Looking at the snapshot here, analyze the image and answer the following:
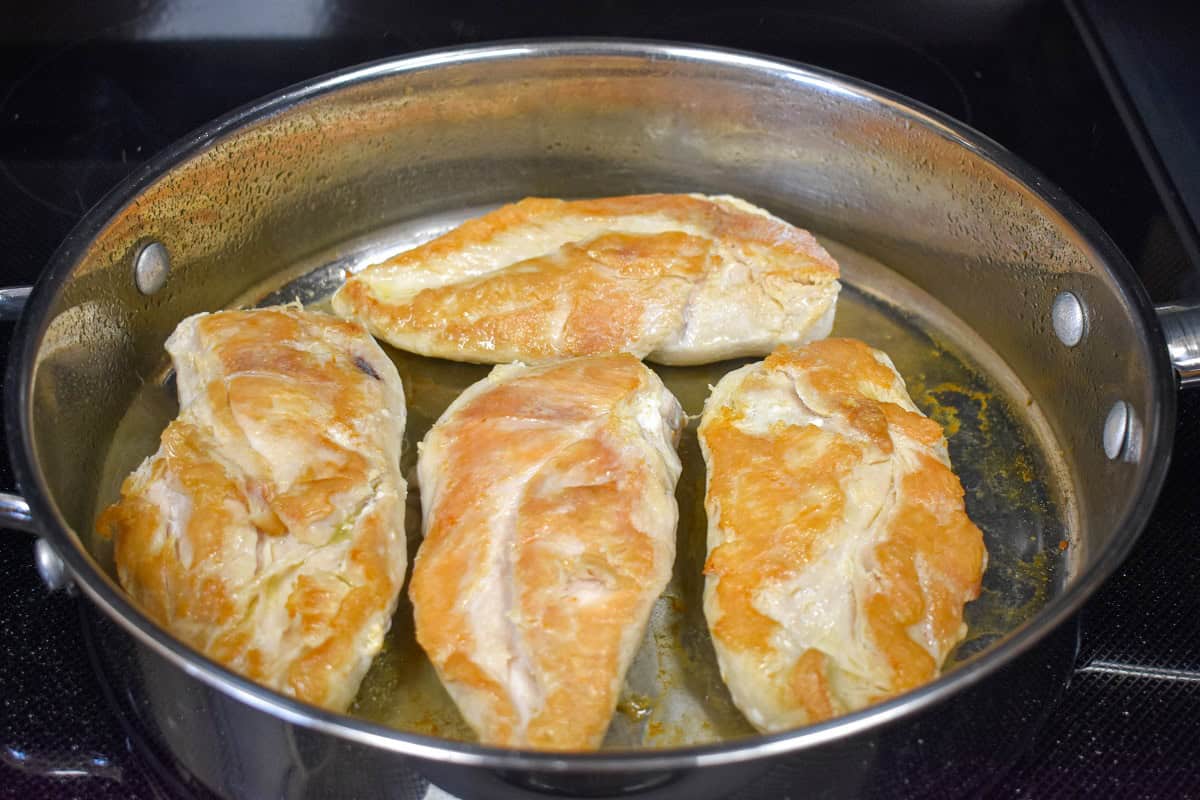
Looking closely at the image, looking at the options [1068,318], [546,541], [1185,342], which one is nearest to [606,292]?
[546,541]

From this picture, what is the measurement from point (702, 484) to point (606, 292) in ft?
1.17

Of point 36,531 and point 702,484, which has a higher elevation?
point 36,531

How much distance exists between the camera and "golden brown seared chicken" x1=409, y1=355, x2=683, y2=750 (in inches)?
58.6

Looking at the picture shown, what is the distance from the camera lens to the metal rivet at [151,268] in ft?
6.51

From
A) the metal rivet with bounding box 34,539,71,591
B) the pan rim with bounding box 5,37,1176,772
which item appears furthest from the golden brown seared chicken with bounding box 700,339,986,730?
the metal rivet with bounding box 34,539,71,591

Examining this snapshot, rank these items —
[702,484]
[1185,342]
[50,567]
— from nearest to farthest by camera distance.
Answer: [50,567] → [1185,342] → [702,484]

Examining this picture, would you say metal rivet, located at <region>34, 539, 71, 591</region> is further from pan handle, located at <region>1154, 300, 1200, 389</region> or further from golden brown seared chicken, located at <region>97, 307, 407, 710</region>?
pan handle, located at <region>1154, 300, 1200, 389</region>

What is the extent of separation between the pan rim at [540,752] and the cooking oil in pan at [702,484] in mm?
292

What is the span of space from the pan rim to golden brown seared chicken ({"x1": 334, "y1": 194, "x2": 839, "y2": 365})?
32cm

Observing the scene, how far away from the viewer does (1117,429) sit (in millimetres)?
1822

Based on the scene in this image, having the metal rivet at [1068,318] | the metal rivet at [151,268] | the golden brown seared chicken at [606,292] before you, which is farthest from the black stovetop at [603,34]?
the golden brown seared chicken at [606,292]

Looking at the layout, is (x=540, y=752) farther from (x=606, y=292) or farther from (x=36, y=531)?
(x=606, y=292)

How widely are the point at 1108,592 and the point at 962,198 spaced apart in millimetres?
721

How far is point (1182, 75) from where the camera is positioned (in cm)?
255
